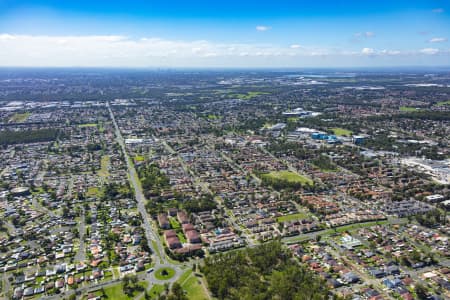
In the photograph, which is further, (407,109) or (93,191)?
(407,109)

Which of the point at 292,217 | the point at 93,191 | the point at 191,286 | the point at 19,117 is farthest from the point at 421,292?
the point at 19,117

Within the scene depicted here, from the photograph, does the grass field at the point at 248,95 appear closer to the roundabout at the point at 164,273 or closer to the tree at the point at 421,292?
the roundabout at the point at 164,273

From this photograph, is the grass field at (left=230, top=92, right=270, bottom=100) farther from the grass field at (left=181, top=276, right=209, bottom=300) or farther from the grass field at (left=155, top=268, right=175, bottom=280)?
the grass field at (left=181, top=276, right=209, bottom=300)

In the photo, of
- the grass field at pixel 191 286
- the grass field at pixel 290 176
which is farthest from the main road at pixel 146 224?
the grass field at pixel 290 176

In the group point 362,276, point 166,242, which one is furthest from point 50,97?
point 362,276

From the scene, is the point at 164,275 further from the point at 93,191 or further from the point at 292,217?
the point at 93,191

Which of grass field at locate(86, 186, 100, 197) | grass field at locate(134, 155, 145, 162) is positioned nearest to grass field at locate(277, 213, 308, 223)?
grass field at locate(86, 186, 100, 197)
